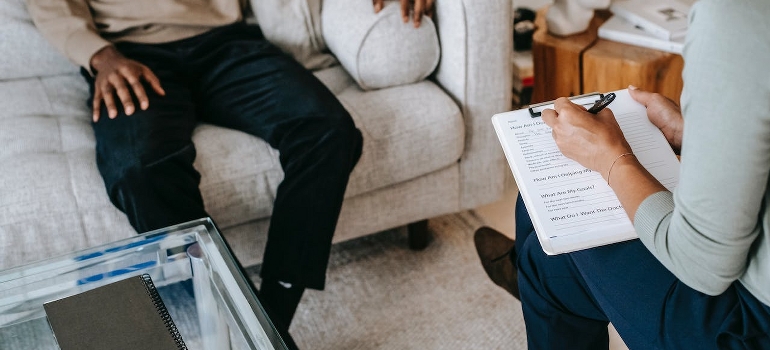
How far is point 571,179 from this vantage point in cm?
102

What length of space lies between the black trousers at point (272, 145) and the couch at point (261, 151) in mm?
50

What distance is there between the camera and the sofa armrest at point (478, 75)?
154cm

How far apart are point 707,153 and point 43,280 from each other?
2.96 feet

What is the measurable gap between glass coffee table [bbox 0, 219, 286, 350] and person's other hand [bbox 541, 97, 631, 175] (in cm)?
45

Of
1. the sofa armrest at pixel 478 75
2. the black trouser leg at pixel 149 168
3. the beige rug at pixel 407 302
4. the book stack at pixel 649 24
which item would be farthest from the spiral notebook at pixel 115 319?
the book stack at pixel 649 24

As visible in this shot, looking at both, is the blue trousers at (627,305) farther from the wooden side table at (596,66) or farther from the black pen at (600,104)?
the wooden side table at (596,66)

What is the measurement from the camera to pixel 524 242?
3.93 ft

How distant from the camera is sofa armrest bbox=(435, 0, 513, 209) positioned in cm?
154

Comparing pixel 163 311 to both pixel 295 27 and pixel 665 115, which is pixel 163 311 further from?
pixel 295 27

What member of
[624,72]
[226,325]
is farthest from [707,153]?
[624,72]

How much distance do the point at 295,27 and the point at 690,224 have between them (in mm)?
1152

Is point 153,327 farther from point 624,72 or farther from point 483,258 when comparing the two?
point 624,72

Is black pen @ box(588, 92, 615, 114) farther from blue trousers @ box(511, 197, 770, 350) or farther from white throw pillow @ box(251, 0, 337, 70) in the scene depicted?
white throw pillow @ box(251, 0, 337, 70)

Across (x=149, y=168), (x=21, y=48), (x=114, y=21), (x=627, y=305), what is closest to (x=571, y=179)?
(x=627, y=305)
